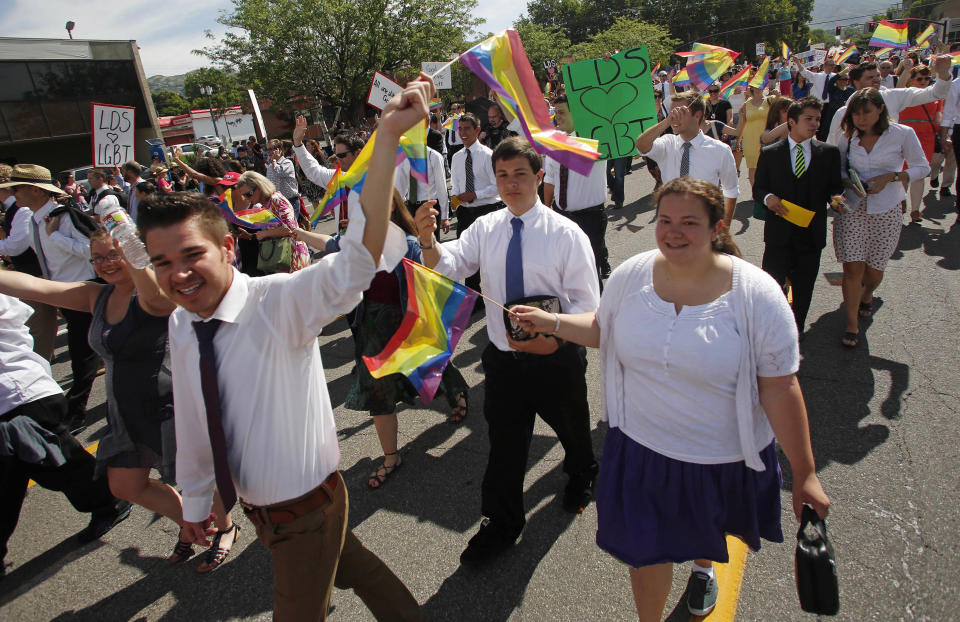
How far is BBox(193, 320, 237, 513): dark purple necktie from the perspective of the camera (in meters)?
1.67

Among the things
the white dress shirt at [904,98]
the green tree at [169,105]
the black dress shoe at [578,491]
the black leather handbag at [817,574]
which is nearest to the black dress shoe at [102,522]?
the black dress shoe at [578,491]

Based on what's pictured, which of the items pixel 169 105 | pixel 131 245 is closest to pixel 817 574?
pixel 131 245

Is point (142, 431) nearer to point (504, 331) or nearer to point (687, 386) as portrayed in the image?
point (504, 331)

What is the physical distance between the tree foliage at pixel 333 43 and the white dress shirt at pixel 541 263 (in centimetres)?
2776

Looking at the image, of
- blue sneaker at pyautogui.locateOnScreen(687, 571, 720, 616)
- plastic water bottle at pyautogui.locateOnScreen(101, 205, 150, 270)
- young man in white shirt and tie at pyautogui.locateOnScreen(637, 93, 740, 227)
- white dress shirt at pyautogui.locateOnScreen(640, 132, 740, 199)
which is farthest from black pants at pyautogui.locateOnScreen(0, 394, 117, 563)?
white dress shirt at pyautogui.locateOnScreen(640, 132, 740, 199)

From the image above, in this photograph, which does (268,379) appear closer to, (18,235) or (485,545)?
(485,545)

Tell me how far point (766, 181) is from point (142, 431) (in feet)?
15.5

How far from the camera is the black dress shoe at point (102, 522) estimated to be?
3.47 m

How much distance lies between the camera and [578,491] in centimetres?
312

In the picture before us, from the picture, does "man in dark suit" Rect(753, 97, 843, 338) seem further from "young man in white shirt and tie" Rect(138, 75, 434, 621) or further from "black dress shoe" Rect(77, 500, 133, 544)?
"black dress shoe" Rect(77, 500, 133, 544)

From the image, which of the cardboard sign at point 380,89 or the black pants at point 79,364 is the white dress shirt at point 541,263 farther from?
the black pants at point 79,364

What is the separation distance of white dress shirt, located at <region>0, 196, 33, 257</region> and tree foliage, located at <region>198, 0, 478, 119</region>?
79.6ft

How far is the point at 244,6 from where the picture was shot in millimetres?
28641

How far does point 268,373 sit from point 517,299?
4.31ft
